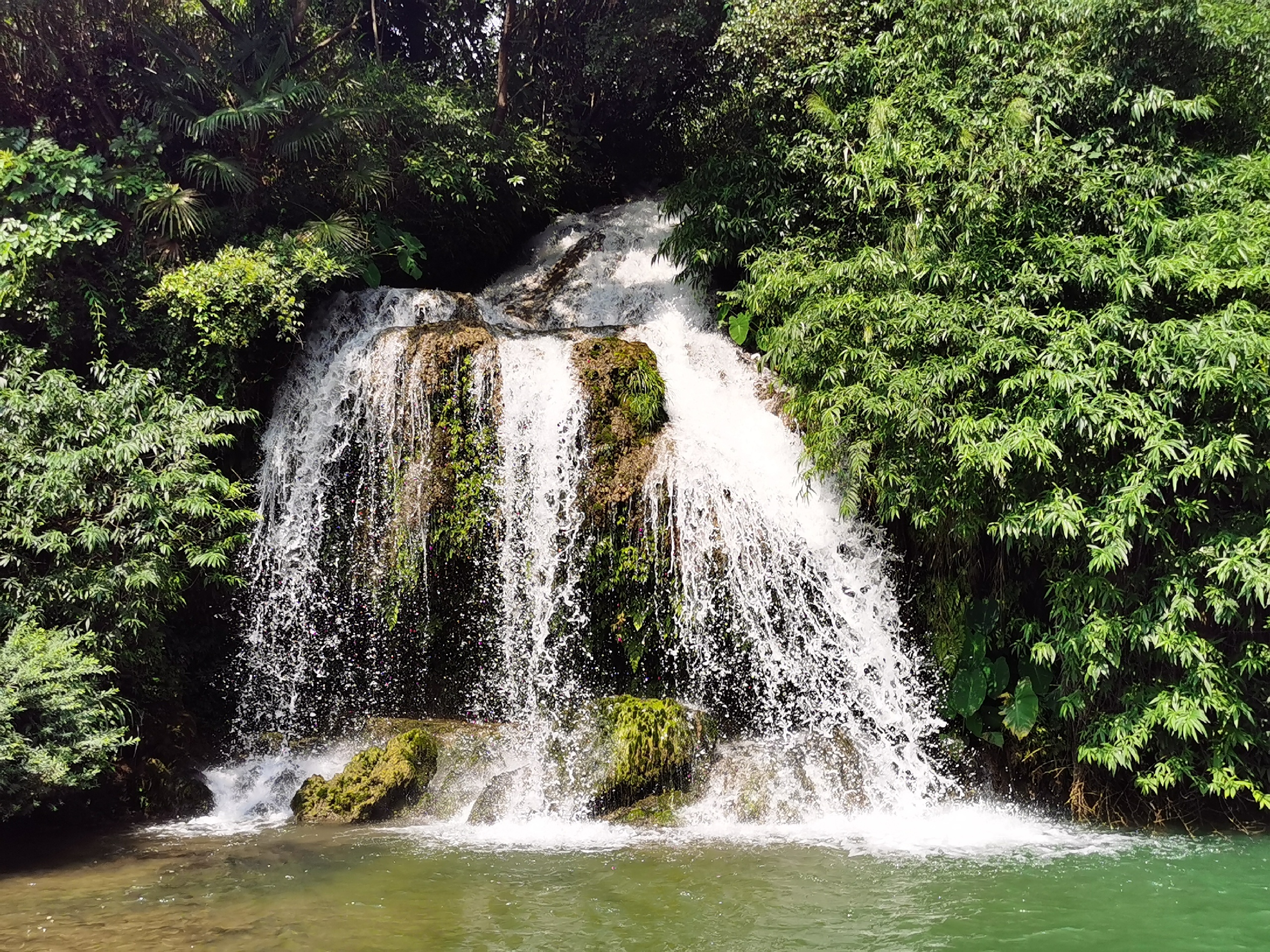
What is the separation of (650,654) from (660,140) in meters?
12.0

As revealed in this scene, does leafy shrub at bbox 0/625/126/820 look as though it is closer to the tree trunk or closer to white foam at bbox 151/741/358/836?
white foam at bbox 151/741/358/836

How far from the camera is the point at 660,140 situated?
1848cm

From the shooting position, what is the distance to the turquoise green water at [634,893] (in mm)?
5309

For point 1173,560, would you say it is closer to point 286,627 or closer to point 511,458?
point 511,458

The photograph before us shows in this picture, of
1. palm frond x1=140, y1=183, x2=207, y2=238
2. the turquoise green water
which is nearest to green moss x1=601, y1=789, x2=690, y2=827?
the turquoise green water

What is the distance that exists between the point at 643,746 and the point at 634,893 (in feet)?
7.88

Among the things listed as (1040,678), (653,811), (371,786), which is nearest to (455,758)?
(371,786)

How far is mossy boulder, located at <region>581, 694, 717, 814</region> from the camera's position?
8297 mm

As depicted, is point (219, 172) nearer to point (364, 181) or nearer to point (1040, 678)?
point (364, 181)

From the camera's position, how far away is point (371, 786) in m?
8.45

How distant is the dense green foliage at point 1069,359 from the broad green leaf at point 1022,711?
20mm

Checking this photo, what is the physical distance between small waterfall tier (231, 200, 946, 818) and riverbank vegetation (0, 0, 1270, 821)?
475 mm

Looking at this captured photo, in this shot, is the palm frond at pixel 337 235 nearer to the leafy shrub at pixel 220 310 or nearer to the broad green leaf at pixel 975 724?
the leafy shrub at pixel 220 310

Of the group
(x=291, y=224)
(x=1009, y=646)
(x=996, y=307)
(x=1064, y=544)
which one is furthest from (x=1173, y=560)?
(x=291, y=224)
